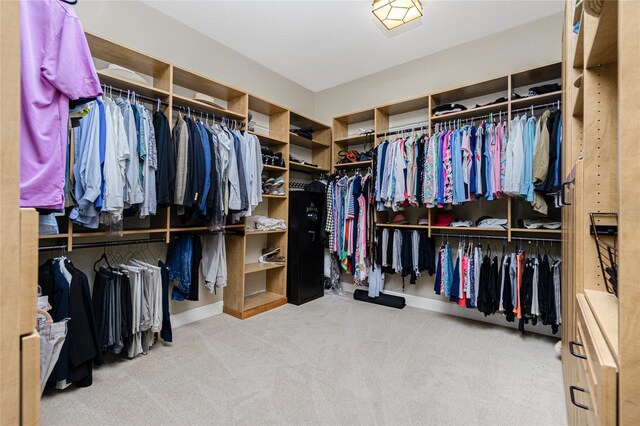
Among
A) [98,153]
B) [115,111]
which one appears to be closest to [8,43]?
[98,153]

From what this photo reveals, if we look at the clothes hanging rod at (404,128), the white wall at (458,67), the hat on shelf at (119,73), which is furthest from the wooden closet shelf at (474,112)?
the hat on shelf at (119,73)

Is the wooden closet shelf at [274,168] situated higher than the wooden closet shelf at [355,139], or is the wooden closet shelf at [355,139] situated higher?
the wooden closet shelf at [355,139]

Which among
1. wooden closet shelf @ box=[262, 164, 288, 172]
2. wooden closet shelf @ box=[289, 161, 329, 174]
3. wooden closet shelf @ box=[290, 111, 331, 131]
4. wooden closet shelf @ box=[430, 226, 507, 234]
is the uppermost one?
wooden closet shelf @ box=[290, 111, 331, 131]

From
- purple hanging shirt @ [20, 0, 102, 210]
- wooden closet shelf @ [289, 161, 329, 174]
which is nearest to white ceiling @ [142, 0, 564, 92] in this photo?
wooden closet shelf @ [289, 161, 329, 174]

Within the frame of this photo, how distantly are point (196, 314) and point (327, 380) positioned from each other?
1.67 meters

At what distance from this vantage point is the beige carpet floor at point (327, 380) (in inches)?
62.1

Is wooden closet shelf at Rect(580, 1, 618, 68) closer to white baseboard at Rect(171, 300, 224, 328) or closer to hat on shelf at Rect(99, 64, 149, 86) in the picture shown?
hat on shelf at Rect(99, 64, 149, 86)

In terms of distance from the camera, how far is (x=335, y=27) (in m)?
2.97

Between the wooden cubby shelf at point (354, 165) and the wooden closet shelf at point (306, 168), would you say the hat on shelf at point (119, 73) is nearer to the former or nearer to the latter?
the wooden closet shelf at point (306, 168)

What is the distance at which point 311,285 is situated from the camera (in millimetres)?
3666

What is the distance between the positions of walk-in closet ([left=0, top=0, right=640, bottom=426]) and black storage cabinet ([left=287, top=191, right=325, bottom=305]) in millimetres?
36

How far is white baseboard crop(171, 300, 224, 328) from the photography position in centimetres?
279

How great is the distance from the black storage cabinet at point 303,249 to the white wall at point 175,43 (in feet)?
4.91

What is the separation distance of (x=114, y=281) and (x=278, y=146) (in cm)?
222
